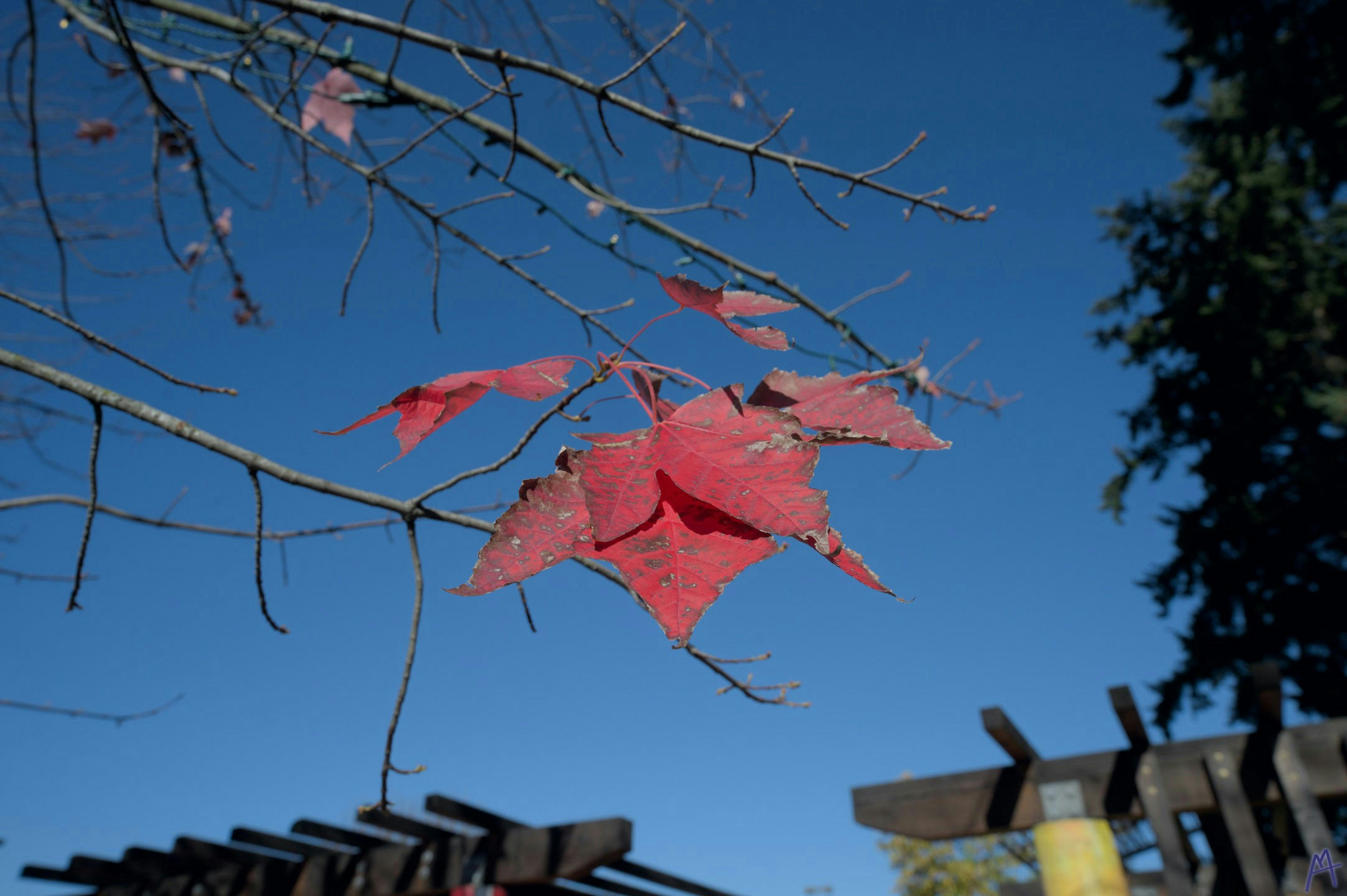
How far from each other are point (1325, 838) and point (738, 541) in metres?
3.28

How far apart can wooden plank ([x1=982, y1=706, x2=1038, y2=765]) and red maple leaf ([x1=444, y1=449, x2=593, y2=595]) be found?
296 centimetres

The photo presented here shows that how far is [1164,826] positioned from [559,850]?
2.31 metres

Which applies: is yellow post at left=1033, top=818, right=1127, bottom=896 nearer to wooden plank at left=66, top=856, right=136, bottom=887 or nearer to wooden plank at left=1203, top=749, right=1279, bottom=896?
wooden plank at left=1203, top=749, right=1279, bottom=896

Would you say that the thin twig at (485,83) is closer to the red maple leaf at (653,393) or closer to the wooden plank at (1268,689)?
the red maple leaf at (653,393)

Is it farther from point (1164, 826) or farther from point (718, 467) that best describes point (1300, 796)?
point (718, 467)

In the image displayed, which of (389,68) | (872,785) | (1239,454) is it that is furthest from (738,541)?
(1239,454)

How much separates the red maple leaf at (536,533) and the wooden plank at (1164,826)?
3.10 meters

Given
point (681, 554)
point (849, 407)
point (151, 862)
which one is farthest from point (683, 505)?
point (151, 862)

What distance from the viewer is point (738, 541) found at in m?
0.50

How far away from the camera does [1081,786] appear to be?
321 centimetres

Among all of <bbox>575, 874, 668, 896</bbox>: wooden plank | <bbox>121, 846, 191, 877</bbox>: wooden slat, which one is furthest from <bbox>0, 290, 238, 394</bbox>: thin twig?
<bbox>121, 846, 191, 877</bbox>: wooden slat

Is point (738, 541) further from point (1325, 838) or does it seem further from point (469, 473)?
point (1325, 838)

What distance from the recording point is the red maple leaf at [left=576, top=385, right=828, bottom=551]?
0.47 m

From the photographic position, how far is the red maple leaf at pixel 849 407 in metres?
0.57
